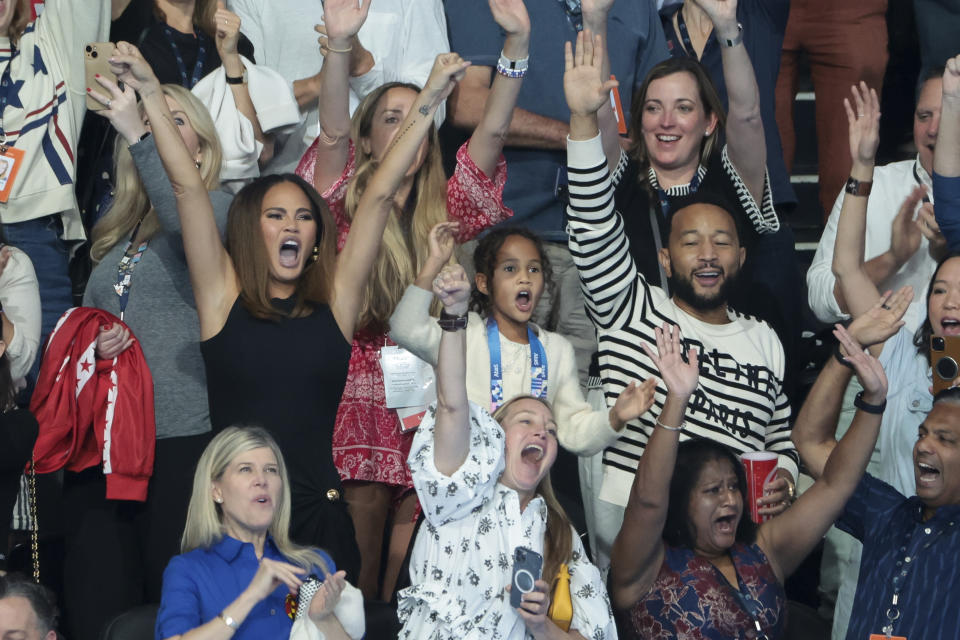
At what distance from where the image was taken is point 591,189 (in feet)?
15.1

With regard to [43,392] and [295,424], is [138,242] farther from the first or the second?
[295,424]

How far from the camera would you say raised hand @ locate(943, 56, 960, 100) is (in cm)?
473

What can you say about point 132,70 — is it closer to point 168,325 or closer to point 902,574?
point 168,325

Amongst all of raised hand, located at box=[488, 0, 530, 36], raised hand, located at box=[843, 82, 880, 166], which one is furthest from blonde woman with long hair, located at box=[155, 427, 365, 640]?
raised hand, located at box=[843, 82, 880, 166]

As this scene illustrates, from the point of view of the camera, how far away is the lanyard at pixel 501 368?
15.5 feet

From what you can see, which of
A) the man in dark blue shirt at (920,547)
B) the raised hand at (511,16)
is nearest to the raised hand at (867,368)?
the man in dark blue shirt at (920,547)

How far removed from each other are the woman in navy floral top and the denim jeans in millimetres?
1991

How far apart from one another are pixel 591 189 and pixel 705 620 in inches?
50.8

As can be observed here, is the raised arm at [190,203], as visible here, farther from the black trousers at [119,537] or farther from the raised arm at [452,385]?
the raised arm at [452,385]

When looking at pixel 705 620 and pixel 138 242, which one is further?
pixel 138 242

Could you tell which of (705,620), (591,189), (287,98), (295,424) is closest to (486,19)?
(287,98)

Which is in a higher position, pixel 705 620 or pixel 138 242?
pixel 138 242

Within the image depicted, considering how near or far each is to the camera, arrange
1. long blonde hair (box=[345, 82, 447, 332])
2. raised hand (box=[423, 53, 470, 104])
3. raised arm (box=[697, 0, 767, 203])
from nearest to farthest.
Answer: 1. raised hand (box=[423, 53, 470, 104])
2. long blonde hair (box=[345, 82, 447, 332])
3. raised arm (box=[697, 0, 767, 203])

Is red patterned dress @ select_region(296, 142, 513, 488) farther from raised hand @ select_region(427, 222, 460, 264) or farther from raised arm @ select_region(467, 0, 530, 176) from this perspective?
raised hand @ select_region(427, 222, 460, 264)
